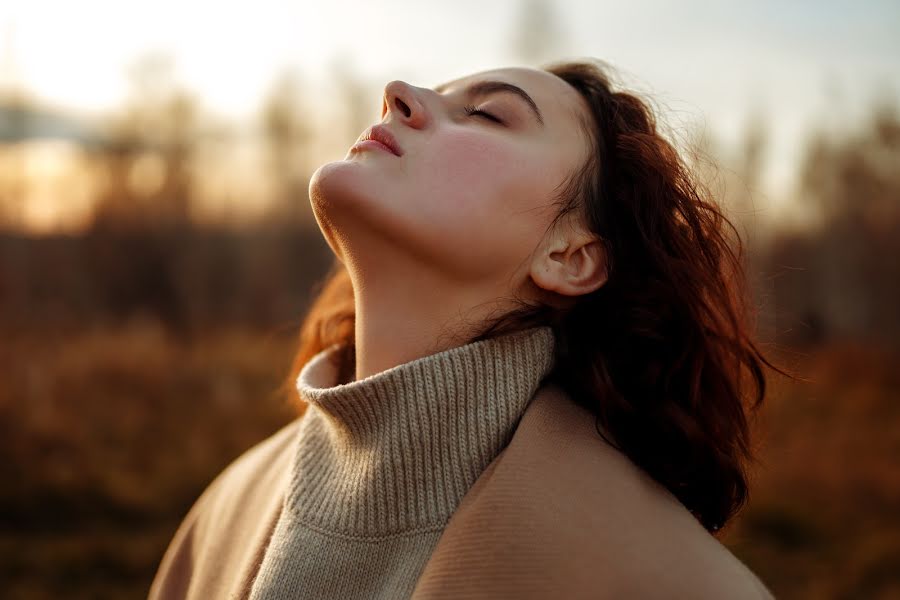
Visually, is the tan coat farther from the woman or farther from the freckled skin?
the freckled skin

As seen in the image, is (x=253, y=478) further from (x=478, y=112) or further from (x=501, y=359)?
(x=478, y=112)

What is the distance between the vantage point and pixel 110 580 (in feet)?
13.0

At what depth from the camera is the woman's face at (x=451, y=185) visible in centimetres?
155

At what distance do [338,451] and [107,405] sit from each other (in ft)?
15.7

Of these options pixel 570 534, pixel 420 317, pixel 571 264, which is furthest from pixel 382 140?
pixel 570 534

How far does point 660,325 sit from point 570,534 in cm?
54

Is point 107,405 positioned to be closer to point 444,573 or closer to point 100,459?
point 100,459

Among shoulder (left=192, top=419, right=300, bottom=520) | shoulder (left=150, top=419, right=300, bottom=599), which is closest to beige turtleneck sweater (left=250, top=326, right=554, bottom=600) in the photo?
shoulder (left=150, top=419, right=300, bottom=599)

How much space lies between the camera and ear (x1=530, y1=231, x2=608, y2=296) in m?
1.64

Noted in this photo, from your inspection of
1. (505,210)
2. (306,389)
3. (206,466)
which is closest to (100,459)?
(206,466)

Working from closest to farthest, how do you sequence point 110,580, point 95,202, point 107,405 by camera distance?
1. point 110,580
2. point 107,405
3. point 95,202

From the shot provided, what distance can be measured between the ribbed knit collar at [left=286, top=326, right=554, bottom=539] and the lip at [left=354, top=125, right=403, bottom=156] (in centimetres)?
44

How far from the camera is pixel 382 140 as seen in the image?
1635mm

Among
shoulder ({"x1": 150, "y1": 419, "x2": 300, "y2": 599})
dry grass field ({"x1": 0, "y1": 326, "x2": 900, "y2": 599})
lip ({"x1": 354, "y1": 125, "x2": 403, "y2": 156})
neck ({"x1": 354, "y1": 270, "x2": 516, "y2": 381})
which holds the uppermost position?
lip ({"x1": 354, "y1": 125, "x2": 403, "y2": 156})
